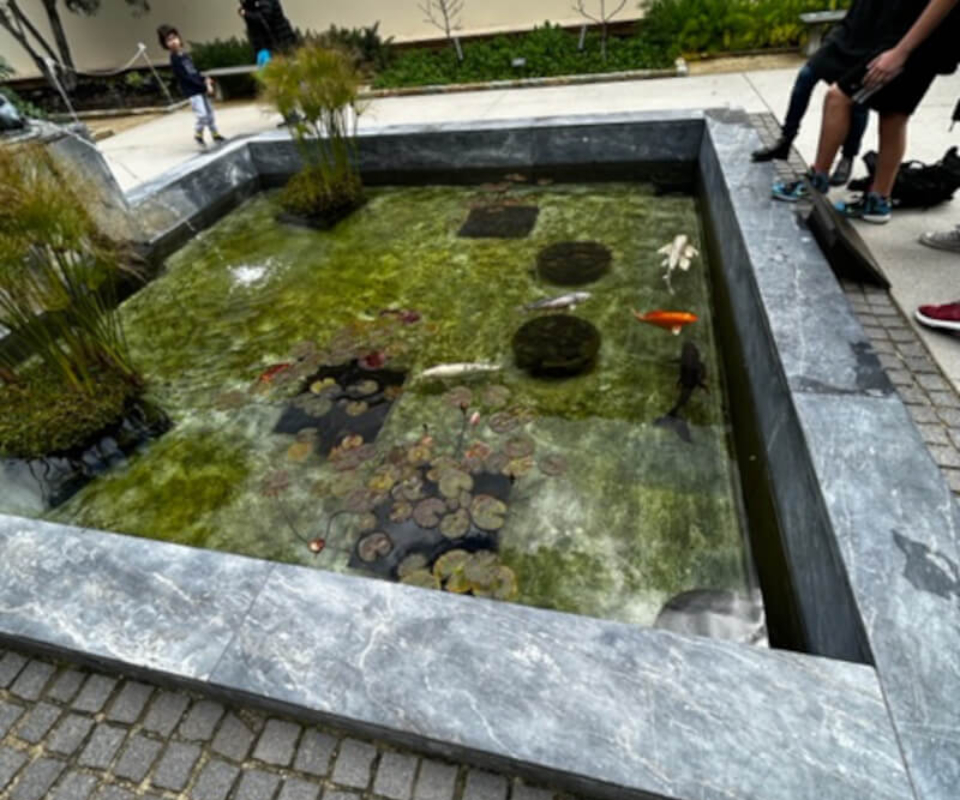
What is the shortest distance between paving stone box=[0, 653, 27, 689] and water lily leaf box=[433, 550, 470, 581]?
1423mm

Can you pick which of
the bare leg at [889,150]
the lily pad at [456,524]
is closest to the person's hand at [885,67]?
the bare leg at [889,150]

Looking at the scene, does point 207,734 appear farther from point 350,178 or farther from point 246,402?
point 350,178

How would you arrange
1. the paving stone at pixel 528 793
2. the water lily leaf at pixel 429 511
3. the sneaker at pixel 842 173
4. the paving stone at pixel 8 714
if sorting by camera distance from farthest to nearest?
the sneaker at pixel 842 173, the water lily leaf at pixel 429 511, the paving stone at pixel 8 714, the paving stone at pixel 528 793

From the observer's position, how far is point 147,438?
3.11 metres

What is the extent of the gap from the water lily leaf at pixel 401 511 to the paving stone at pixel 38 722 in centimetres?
128

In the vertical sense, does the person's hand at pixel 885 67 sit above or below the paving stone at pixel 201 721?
above

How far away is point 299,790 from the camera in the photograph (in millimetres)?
1460

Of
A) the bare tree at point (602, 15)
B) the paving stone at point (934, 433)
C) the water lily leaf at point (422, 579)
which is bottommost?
the water lily leaf at point (422, 579)

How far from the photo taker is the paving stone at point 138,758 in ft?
5.08

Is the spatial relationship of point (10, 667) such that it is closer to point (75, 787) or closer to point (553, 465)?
point (75, 787)

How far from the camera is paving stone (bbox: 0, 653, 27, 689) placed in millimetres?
1810

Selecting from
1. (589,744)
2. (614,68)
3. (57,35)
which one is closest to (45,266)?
(589,744)

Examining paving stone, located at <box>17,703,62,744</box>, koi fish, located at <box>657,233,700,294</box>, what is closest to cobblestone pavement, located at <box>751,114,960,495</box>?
koi fish, located at <box>657,233,700,294</box>

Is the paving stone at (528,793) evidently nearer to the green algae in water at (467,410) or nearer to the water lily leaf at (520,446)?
the green algae in water at (467,410)
